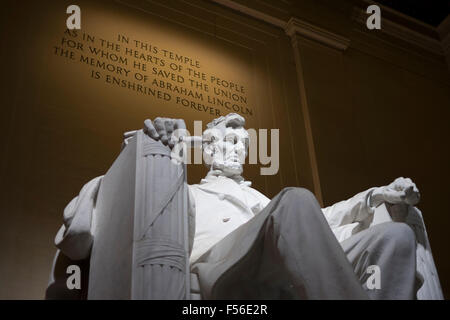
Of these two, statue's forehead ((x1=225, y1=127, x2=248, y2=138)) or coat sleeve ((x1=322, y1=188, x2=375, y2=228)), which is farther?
statue's forehead ((x1=225, y1=127, x2=248, y2=138))

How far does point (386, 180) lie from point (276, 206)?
10.5 ft

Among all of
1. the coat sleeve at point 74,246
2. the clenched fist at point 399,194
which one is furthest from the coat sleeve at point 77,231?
the clenched fist at point 399,194

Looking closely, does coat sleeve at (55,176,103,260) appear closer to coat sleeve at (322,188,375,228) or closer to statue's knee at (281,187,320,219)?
statue's knee at (281,187,320,219)

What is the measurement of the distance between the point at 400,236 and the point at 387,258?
0.33 feet

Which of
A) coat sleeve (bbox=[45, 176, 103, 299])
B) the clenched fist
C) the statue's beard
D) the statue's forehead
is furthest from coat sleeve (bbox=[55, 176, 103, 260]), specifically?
the clenched fist

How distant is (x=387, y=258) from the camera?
227 centimetres

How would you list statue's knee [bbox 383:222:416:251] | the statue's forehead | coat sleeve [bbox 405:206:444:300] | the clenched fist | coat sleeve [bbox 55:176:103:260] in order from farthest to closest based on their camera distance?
the statue's forehead, the clenched fist, coat sleeve [bbox 405:206:444:300], coat sleeve [bbox 55:176:103:260], statue's knee [bbox 383:222:416:251]

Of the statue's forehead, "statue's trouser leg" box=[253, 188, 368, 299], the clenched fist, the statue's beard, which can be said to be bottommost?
"statue's trouser leg" box=[253, 188, 368, 299]

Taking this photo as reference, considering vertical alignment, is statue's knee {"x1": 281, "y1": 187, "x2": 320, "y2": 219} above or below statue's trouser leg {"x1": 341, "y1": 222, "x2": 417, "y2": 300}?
above

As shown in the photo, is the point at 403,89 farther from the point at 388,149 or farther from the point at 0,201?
the point at 0,201

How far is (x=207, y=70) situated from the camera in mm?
5172

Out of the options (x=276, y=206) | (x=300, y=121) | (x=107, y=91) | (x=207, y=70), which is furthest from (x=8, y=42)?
(x=276, y=206)

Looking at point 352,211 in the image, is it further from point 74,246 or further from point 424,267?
point 74,246

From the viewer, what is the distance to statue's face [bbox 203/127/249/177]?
11.2 feet
